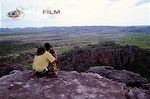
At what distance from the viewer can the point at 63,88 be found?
12.5 m

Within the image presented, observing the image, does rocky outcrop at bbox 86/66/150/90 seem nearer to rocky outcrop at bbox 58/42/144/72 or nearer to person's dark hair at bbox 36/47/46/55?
person's dark hair at bbox 36/47/46/55

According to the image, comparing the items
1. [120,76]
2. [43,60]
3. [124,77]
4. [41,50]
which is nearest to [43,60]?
[43,60]

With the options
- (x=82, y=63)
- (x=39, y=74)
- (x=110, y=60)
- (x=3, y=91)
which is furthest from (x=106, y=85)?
(x=110, y=60)

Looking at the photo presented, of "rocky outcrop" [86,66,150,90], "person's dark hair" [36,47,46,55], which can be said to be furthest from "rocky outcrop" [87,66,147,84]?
"person's dark hair" [36,47,46,55]

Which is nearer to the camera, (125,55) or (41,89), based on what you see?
(41,89)

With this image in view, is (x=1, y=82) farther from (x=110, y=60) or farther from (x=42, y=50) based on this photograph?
(x=110, y=60)

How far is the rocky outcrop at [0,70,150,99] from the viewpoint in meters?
12.2

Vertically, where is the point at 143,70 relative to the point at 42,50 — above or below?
below

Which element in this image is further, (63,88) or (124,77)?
(124,77)

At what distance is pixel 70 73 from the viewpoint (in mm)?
14188

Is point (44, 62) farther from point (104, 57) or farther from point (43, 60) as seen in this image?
point (104, 57)

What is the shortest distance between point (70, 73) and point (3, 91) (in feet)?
9.57

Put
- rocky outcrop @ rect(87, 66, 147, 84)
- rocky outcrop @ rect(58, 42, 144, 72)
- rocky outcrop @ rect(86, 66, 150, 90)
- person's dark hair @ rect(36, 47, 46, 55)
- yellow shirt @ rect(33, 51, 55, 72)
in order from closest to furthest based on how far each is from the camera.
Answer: person's dark hair @ rect(36, 47, 46, 55) < yellow shirt @ rect(33, 51, 55, 72) < rocky outcrop @ rect(86, 66, 150, 90) < rocky outcrop @ rect(87, 66, 147, 84) < rocky outcrop @ rect(58, 42, 144, 72)

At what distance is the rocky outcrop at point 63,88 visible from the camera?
12.2 meters
